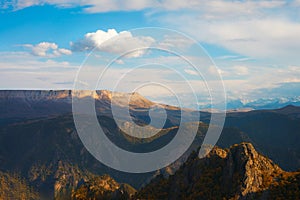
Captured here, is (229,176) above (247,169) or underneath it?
underneath

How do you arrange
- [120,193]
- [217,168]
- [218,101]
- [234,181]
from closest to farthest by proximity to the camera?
[218,101], [234,181], [217,168], [120,193]

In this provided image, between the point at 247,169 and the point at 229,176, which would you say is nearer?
the point at 247,169

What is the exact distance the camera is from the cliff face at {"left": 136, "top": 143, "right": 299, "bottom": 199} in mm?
62781

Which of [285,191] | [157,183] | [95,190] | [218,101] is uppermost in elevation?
[218,101]

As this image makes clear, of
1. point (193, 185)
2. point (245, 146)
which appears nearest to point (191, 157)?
point (193, 185)

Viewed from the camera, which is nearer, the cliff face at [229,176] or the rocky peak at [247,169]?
the rocky peak at [247,169]

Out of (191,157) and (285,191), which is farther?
(191,157)

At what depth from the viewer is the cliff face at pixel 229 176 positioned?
2472 inches

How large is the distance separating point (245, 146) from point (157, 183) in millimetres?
30432

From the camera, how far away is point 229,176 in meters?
67.2

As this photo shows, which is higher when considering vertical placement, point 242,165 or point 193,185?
point 242,165

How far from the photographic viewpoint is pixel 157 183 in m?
89.3

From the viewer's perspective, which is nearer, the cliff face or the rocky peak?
the rocky peak

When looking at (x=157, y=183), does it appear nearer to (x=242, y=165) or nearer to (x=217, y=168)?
(x=217, y=168)
